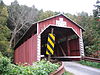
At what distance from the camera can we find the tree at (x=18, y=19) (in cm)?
2236

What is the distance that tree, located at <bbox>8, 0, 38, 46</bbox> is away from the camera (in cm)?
2236

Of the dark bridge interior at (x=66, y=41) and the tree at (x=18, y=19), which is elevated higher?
the tree at (x=18, y=19)

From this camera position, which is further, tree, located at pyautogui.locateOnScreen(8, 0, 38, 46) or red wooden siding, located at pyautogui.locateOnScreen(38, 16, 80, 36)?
tree, located at pyautogui.locateOnScreen(8, 0, 38, 46)

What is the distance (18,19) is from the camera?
22656 millimetres

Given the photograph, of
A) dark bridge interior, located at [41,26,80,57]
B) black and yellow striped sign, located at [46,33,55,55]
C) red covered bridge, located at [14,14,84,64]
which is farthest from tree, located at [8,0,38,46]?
black and yellow striped sign, located at [46,33,55,55]

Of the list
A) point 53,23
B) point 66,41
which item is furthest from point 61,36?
point 53,23

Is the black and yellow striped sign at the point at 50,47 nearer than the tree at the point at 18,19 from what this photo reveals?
Yes

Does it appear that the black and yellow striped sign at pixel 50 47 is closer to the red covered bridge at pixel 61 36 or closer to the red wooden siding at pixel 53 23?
the red covered bridge at pixel 61 36

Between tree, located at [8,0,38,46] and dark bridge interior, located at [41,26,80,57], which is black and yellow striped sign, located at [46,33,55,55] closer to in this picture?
dark bridge interior, located at [41,26,80,57]

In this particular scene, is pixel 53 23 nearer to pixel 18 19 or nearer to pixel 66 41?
pixel 66 41

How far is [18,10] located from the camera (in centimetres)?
2330

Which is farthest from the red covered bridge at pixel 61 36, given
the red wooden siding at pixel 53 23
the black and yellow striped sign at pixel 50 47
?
the black and yellow striped sign at pixel 50 47

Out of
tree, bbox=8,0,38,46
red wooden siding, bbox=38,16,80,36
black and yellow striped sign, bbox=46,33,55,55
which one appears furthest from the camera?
tree, bbox=8,0,38,46

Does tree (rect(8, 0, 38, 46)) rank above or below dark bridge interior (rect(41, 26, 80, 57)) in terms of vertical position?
above
